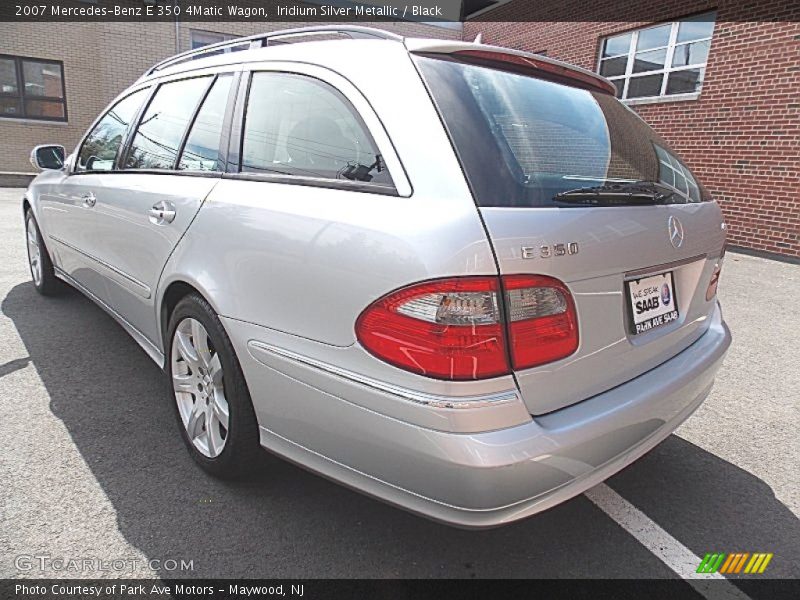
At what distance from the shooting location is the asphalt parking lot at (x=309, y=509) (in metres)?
1.87

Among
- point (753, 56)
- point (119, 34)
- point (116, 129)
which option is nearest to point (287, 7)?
point (119, 34)

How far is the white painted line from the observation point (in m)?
1.82

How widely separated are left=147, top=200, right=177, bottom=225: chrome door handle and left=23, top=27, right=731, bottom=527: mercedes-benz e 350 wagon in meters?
0.02

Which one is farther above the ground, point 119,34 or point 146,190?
point 119,34

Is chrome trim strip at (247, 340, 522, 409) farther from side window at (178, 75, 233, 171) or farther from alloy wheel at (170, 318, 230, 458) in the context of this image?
side window at (178, 75, 233, 171)

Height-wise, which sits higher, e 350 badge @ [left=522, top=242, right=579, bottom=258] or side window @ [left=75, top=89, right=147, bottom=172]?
side window @ [left=75, top=89, right=147, bottom=172]

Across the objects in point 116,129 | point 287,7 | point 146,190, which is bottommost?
point 146,190

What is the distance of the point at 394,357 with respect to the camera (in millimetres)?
1468

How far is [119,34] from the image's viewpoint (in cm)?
1408

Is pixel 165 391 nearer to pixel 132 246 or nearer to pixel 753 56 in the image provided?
pixel 132 246

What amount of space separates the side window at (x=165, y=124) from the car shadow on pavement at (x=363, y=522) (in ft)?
4.31

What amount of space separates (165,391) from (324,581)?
5.58 feet

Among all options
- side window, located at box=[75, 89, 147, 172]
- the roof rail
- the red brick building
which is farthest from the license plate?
the red brick building

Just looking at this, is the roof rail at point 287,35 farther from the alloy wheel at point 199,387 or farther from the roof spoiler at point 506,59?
the alloy wheel at point 199,387
